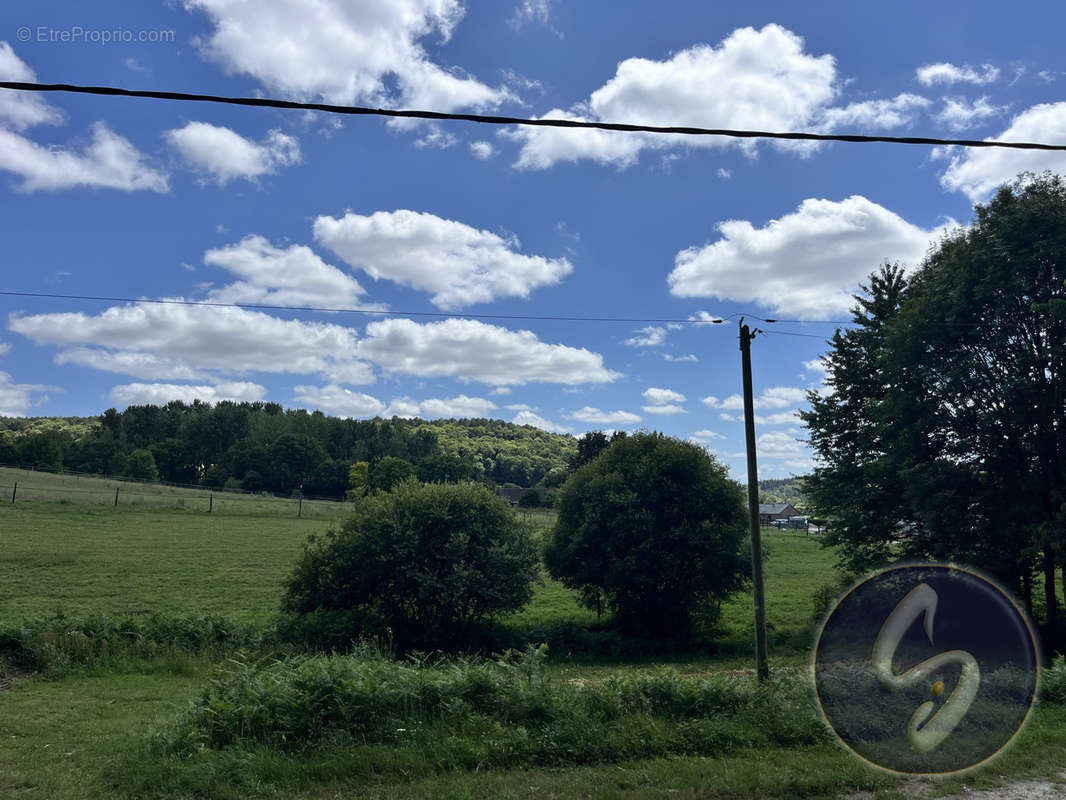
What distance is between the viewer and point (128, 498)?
51.5m

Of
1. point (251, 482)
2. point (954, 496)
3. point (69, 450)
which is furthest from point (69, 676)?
point (69, 450)

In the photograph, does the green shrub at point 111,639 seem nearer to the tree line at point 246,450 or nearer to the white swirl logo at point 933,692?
the white swirl logo at point 933,692

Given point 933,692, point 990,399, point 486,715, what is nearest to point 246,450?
point 990,399

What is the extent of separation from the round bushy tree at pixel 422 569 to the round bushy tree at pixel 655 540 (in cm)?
248

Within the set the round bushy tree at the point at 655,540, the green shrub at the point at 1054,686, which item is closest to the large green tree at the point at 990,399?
the round bushy tree at the point at 655,540

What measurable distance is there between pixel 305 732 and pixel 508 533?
12.8m

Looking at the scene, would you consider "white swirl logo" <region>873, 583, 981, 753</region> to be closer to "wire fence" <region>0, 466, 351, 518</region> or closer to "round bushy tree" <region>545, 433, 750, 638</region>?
"round bushy tree" <region>545, 433, 750, 638</region>

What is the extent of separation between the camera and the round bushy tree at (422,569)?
19.6 meters

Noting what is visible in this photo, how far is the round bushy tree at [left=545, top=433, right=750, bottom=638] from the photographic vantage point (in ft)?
71.4

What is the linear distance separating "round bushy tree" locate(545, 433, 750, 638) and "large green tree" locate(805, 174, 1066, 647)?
4.90 metres

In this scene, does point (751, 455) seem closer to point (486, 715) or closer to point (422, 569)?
point (486, 715)

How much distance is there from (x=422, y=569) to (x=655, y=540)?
24.1 feet

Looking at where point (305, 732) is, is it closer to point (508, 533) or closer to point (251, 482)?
point (508, 533)

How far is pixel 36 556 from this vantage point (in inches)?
1161
